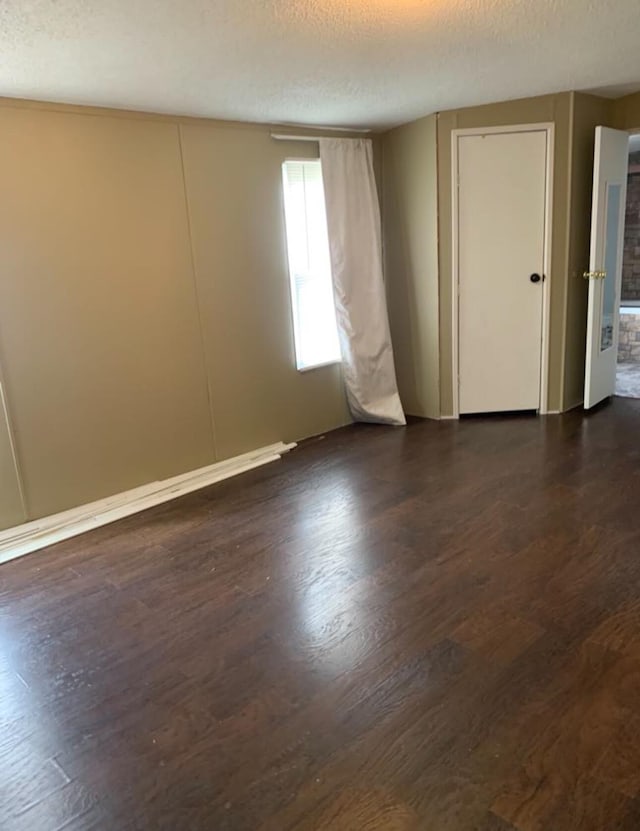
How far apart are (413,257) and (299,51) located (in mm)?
2256

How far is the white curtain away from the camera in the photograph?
175 inches

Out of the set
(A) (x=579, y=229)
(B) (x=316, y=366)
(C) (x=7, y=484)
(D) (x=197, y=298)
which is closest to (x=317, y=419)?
(B) (x=316, y=366)

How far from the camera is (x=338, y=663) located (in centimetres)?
212

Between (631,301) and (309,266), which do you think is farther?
(631,301)

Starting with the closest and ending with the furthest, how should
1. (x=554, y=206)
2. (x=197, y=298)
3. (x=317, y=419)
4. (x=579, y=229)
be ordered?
(x=197, y=298) → (x=554, y=206) → (x=579, y=229) → (x=317, y=419)

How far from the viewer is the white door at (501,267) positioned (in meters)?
4.40

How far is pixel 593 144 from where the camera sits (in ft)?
14.8

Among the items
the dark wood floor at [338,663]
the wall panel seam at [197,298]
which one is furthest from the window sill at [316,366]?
the dark wood floor at [338,663]

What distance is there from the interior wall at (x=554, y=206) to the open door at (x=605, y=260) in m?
0.19

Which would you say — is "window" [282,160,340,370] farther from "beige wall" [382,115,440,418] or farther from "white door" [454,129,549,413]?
"white door" [454,129,549,413]

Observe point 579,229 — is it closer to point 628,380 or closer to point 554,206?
point 554,206

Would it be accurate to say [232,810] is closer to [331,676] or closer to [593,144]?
[331,676]

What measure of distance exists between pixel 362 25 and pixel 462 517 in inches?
88.6

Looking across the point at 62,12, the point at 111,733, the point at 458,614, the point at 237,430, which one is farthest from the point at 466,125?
the point at 111,733
